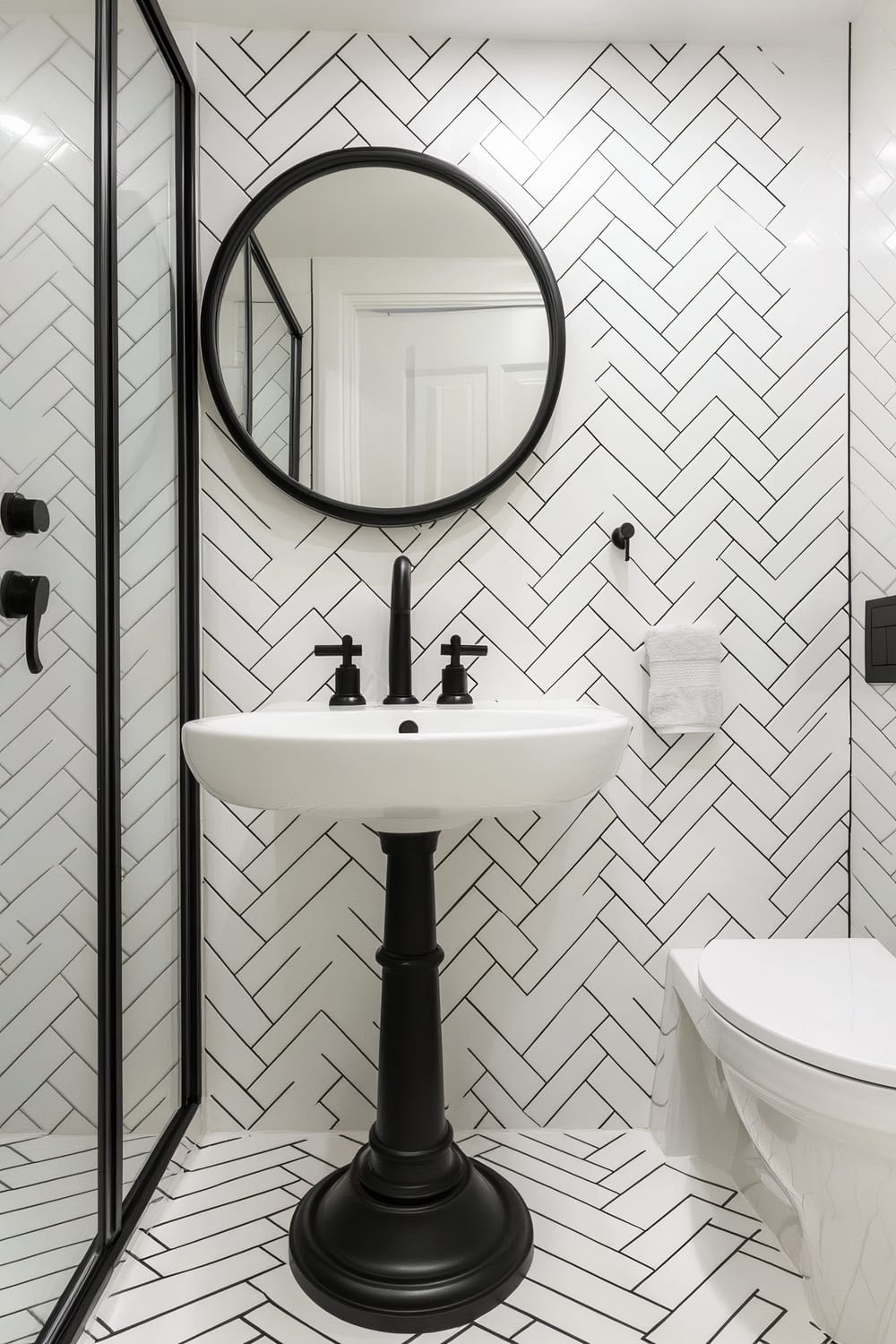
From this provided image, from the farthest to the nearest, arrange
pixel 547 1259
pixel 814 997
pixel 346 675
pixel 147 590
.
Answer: pixel 346 675 < pixel 147 590 < pixel 547 1259 < pixel 814 997

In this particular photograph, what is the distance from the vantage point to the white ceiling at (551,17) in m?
1.56

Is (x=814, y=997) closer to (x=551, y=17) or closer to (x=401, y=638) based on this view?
(x=401, y=638)

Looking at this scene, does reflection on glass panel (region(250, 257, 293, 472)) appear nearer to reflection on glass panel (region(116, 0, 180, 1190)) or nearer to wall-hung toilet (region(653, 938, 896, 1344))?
reflection on glass panel (region(116, 0, 180, 1190))

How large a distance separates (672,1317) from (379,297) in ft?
5.64

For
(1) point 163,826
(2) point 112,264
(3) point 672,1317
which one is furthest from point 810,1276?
(2) point 112,264

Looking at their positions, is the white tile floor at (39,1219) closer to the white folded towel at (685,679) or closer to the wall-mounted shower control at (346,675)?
the wall-mounted shower control at (346,675)

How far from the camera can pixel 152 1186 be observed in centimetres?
138

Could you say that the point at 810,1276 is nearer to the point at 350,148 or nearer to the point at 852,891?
the point at 852,891

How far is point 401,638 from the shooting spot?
1525 millimetres

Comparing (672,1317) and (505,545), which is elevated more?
(505,545)

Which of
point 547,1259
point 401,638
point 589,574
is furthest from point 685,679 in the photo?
point 547,1259

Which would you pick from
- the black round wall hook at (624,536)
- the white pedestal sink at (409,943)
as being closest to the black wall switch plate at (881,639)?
the black round wall hook at (624,536)

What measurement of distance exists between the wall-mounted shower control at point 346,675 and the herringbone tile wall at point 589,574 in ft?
0.43

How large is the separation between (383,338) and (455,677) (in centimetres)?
67
